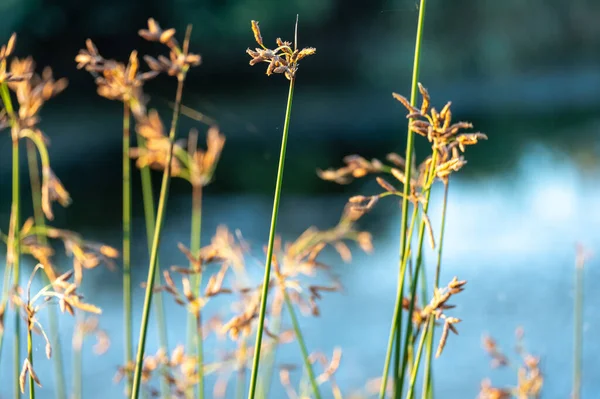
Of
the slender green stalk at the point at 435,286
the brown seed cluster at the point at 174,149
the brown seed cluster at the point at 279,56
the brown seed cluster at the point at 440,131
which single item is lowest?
the slender green stalk at the point at 435,286

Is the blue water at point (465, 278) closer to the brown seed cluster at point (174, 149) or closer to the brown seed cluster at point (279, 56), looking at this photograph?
the brown seed cluster at point (174, 149)

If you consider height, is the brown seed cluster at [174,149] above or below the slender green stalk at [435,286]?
above

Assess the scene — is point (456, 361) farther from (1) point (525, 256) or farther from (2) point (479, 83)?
(2) point (479, 83)

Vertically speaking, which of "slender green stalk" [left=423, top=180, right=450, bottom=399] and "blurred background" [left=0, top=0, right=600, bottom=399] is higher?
"blurred background" [left=0, top=0, right=600, bottom=399]

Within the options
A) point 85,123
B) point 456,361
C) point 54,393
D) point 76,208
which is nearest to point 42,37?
point 85,123

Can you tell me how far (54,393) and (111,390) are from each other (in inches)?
6.6

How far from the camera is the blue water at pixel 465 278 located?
Result: 213 cm

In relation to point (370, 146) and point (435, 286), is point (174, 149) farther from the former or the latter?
point (370, 146)

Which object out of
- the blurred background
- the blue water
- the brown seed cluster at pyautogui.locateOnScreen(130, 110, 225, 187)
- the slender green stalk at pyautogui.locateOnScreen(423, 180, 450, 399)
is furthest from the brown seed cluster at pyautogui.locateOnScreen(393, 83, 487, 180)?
the blurred background

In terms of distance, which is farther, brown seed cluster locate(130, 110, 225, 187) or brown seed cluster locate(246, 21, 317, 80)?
brown seed cluster locate(130, 110, 225, 187)

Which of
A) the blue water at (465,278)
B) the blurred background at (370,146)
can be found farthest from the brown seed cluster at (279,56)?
the blurred background at (370,146)

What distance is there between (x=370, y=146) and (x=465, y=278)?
226 centimetres

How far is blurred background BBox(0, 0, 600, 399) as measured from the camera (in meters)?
2.40

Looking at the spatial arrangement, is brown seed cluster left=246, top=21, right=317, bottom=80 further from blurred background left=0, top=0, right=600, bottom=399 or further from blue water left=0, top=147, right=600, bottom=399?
blurred background left=0, top=0, right=600, bottom=399
